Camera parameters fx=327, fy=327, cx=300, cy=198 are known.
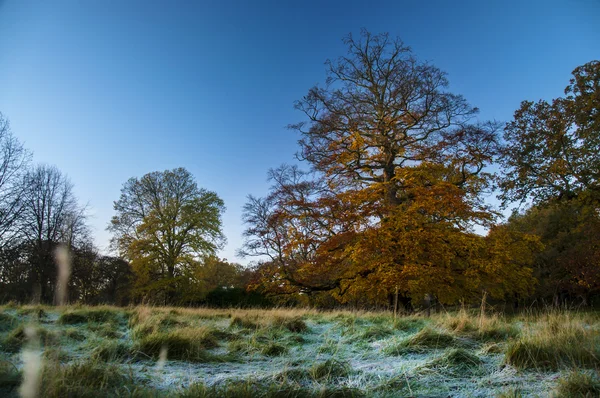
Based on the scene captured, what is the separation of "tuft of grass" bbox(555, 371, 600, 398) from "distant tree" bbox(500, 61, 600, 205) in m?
12.7

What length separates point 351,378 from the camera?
121 inches

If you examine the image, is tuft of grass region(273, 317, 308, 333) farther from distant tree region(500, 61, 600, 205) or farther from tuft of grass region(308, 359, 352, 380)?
distant tree region(500, 61, 600, 205)

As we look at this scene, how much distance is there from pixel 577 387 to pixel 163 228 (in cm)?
2607

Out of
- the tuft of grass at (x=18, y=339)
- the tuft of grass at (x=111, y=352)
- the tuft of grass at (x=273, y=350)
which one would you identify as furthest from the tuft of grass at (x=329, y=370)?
the tuft of grass at (x=18, y=339)

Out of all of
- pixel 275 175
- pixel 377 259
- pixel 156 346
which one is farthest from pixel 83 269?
pixel 156 346

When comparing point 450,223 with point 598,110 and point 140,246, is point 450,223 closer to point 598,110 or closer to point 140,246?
point 598,110

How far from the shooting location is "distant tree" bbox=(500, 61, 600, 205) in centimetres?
1229

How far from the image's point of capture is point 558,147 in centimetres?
1298

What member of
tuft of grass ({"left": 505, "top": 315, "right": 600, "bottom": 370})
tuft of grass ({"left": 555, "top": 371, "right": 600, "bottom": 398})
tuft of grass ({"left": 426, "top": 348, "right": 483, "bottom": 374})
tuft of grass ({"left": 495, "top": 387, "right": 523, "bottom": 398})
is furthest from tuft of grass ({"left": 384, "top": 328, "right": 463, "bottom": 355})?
tuft of grass ({"left": 555, "top": 371, "right": 600, "bottom": 398})

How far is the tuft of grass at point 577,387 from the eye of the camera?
2404 mm

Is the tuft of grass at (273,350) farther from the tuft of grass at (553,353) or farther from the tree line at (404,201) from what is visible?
the tree line at (404,201)

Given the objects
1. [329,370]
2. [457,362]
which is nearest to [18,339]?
[329,370]

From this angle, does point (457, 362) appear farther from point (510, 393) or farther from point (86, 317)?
point (86, 317)

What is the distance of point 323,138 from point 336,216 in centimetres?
404
